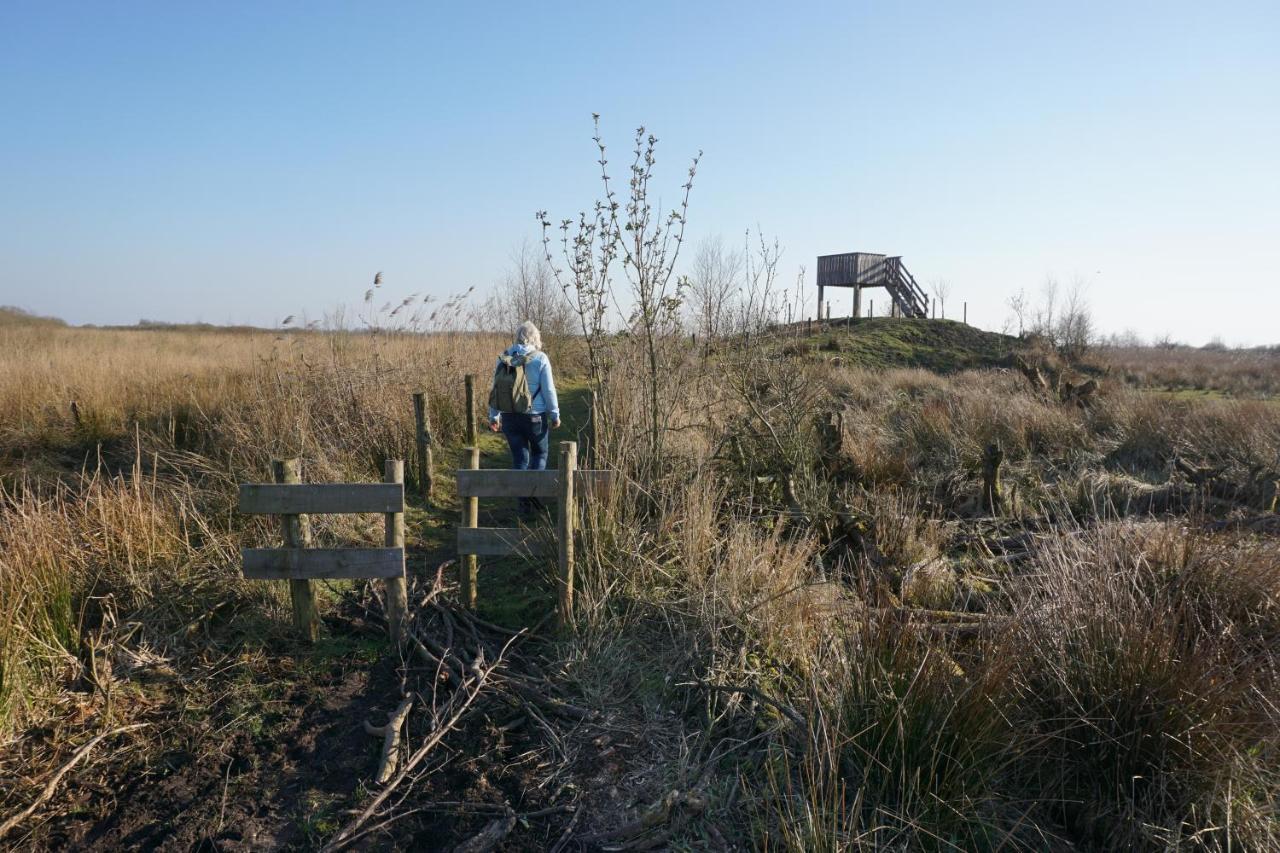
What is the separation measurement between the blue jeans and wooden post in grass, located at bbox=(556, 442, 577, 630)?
2601 millimetres

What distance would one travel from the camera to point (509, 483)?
470cm

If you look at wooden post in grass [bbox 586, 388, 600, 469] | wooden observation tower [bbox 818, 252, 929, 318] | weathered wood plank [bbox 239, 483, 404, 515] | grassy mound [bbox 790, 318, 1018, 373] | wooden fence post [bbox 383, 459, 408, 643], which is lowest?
wooden fence post [bbox 383, 459, 408, 643]

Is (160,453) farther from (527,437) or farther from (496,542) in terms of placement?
(496,542)

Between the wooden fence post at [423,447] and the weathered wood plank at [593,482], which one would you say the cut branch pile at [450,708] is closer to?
the weathered wood plank at [593,482]

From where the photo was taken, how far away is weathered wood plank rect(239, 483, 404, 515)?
165 inches

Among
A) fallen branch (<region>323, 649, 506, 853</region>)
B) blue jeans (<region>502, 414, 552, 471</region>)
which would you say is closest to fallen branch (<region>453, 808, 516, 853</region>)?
fallen branch (<region>323, 649, 506, 853</region>)

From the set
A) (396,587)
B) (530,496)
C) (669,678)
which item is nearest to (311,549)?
(396,587)

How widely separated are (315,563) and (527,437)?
10.3 ft

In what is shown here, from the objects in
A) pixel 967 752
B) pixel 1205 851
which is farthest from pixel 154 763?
pixel 1205 851

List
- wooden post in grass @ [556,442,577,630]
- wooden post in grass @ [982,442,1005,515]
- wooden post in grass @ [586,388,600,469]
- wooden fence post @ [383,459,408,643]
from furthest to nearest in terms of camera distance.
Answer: wooden post in grass @ [982,442,1005,515] → wooden post in grass @ [586,388,600,469] → wooden post in grass @ [556,442,577,630] → wooden fence post @ [383,459,408,643]

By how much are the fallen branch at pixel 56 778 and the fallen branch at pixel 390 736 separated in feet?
3.58

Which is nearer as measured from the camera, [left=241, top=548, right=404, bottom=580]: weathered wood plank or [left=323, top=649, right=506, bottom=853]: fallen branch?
[left=323, top=649, right=506, bottom=853]: fallen branch

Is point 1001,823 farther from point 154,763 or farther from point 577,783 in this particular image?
point 154,763

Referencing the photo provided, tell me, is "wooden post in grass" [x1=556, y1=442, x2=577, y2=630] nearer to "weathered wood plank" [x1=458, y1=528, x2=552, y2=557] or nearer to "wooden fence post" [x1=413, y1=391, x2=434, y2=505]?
"weathered wood plank" [x1=458, y1=528, x2=552, y2=557]
